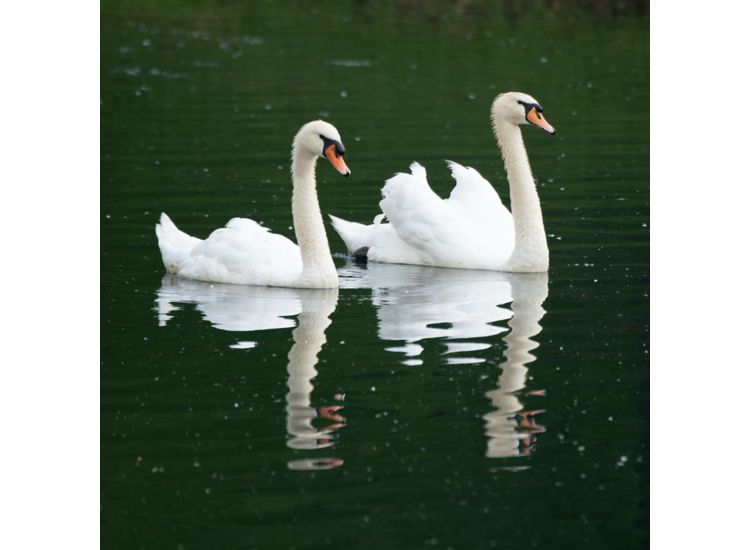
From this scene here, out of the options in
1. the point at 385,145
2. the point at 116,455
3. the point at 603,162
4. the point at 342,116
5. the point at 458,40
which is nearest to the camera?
the point at 116,455

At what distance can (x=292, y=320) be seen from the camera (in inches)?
491

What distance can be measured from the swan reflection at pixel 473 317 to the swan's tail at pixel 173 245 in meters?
1.48

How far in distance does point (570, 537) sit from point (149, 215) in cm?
993

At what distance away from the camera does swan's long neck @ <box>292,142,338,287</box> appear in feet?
44.6

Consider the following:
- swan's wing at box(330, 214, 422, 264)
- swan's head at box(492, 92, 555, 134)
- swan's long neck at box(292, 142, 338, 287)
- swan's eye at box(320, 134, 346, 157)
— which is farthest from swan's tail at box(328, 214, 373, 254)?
swan's eye at box(320, 134, 346, 157)

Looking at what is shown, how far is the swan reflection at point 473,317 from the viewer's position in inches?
380

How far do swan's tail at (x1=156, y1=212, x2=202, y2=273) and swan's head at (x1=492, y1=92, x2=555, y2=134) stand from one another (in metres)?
3.15

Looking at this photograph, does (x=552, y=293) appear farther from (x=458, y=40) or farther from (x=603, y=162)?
(x=458, y=40)

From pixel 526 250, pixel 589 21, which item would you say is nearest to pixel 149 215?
pixel 526 250

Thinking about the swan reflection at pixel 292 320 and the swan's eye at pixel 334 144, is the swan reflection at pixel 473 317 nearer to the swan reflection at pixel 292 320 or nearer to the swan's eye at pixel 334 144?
the swan reflection at pixel 292 320

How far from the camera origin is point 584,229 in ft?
52.7

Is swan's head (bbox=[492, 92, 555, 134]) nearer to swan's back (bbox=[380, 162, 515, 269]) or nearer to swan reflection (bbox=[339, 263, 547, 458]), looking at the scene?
swan's back (bbox=[380, 162, 515, 269])

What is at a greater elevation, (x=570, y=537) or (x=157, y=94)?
(x=157, y=94)

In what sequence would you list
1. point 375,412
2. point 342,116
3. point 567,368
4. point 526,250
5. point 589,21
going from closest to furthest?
point 375,412 → point 567,368 → point 526,250 → point 342,116 → point 589,21
